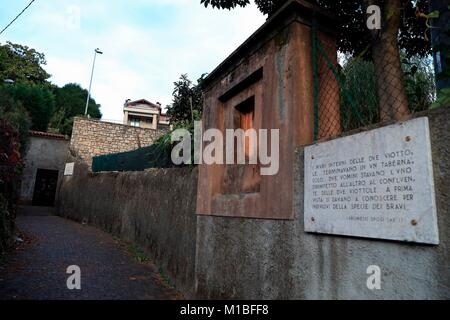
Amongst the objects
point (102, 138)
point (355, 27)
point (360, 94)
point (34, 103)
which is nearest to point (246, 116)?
point (360, 94)

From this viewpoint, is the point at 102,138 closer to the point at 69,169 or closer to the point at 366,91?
the point at 69,169

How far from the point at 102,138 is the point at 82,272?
13.1 m

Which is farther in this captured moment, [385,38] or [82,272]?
[82,272]

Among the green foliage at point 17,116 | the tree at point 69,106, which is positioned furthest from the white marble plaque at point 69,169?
the tree at point 69,106

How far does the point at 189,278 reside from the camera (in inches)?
180

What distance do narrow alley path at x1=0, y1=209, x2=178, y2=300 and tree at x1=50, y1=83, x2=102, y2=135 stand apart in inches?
971

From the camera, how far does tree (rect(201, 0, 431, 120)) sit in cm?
276

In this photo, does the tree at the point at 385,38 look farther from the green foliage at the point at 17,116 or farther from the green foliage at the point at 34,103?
the green foliage at the point at 34,103

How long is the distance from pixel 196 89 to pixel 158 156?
4249 mm

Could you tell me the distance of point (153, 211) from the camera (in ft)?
22.3

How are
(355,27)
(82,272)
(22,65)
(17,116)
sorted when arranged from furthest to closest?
(22,65) → (17,116) → (82,272) → (355,27)

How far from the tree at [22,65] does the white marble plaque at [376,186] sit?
31962 millimetres
